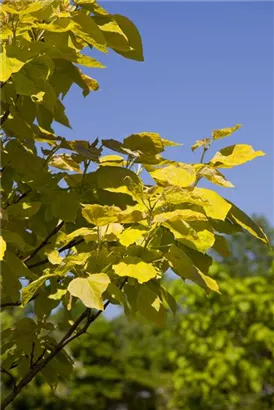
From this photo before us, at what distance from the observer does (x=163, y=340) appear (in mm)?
11344

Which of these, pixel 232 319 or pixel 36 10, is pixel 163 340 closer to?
pixel 232 319

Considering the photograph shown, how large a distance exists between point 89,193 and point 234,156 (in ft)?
1.43

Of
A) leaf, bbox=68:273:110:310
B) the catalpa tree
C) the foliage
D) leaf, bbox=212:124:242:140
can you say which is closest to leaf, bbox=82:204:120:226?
the catalpa tree

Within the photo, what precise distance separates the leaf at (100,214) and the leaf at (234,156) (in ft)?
0.96

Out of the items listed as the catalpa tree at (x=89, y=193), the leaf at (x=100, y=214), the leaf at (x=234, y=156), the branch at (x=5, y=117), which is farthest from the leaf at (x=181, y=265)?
the branch at (x=5, y=117)

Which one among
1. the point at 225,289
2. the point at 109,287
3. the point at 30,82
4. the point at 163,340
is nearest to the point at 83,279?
the point at 109,287

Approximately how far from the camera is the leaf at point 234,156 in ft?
4.98

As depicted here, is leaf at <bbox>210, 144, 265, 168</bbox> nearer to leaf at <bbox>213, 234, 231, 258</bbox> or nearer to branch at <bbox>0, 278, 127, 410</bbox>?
leaf at <bbox>213, 234, 231, 258</bbox>

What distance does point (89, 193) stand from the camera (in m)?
1.76

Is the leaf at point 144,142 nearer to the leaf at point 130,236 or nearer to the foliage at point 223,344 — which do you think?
the leaf at point 130,236

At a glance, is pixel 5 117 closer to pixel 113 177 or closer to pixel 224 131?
pixel 113 177

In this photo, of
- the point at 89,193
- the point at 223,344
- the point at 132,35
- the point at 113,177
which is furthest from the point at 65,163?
the point at 223,344

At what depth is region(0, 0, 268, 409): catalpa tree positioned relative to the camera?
4.60 feet

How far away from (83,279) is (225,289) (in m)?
8.75
